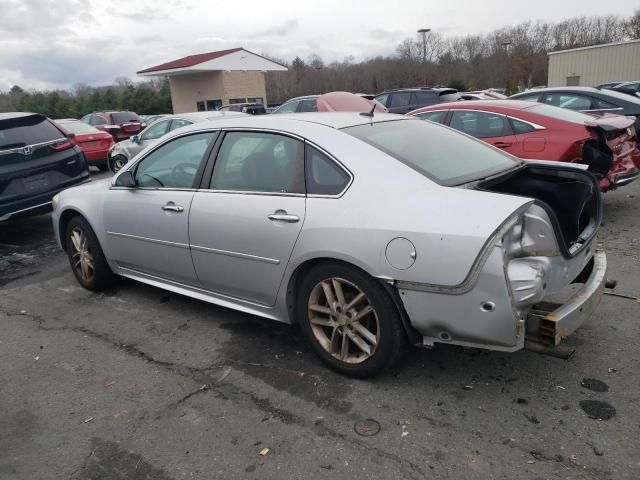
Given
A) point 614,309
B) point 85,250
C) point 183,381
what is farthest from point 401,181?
point 85,250

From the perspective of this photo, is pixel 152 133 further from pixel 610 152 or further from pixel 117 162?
pixel 610 152

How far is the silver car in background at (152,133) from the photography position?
11.1 metres

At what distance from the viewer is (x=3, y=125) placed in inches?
271

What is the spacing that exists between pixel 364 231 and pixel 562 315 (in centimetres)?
110

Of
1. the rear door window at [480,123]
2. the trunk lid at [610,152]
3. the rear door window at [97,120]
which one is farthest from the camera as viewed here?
the rear door window at [97,120]

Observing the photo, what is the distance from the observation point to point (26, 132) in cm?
706

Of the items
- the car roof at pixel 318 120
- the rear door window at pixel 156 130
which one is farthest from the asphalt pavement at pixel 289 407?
the rear door window at pixel 156 130

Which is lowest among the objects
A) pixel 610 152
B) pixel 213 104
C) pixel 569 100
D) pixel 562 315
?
pixel 562 315

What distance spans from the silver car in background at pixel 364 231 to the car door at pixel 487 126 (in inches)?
112

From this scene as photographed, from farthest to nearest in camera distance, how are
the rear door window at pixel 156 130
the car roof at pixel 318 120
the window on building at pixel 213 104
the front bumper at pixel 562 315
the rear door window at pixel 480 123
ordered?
the window on building at pixel 213 104 → the rear door window at pixel 156 130 → the rear door window at pixel 480 123 → the car roof at pixel 318 120 → the front bumper at pixel 562 315

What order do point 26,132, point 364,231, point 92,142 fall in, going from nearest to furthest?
point 364,231, point 26,132, point 92,142

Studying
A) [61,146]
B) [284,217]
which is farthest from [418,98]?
[284,217]

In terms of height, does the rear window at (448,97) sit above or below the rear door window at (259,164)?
above

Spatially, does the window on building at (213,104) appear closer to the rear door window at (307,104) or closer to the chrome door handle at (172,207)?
the rear door window at (307,104)
